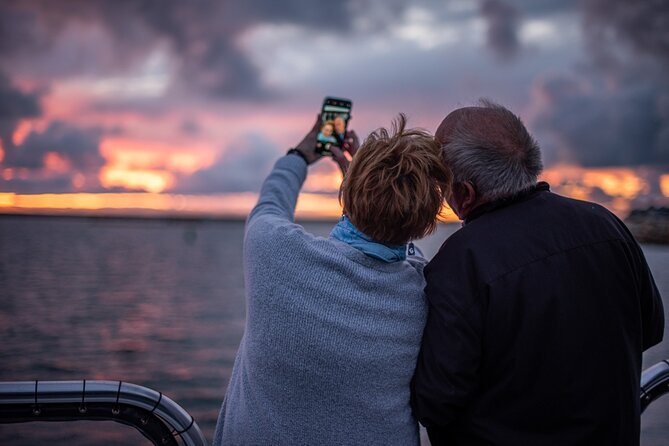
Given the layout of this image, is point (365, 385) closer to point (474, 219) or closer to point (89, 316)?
point (474, 219)

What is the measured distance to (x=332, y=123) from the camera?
2693 mm

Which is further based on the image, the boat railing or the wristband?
the wristband

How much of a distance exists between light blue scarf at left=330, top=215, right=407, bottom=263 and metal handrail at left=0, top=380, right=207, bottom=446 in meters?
0.83

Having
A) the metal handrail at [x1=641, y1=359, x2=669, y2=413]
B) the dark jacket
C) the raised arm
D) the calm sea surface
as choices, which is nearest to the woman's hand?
the raised arm

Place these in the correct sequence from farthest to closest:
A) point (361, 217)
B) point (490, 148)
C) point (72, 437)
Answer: point (72, 437), point (490, 148), point (361, 217)

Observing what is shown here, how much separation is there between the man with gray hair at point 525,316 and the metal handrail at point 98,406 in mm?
842

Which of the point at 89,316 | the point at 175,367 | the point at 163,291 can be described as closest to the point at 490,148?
the point at 175,367

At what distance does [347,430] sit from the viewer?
5.99 ft

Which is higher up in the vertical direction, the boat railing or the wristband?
the wristband

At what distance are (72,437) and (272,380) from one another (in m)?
9.18

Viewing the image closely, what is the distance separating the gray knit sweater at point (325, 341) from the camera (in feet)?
5.81

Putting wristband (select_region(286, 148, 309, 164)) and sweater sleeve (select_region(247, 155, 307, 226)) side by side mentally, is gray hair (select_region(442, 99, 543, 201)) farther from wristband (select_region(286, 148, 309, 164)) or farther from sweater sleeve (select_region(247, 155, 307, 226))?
wristband (select_region(286, 148, 309, 164))

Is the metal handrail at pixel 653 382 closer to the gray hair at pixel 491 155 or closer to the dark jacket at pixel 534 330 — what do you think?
the dark jacket at pixel 534 330

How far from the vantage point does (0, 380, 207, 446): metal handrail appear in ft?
6.36
